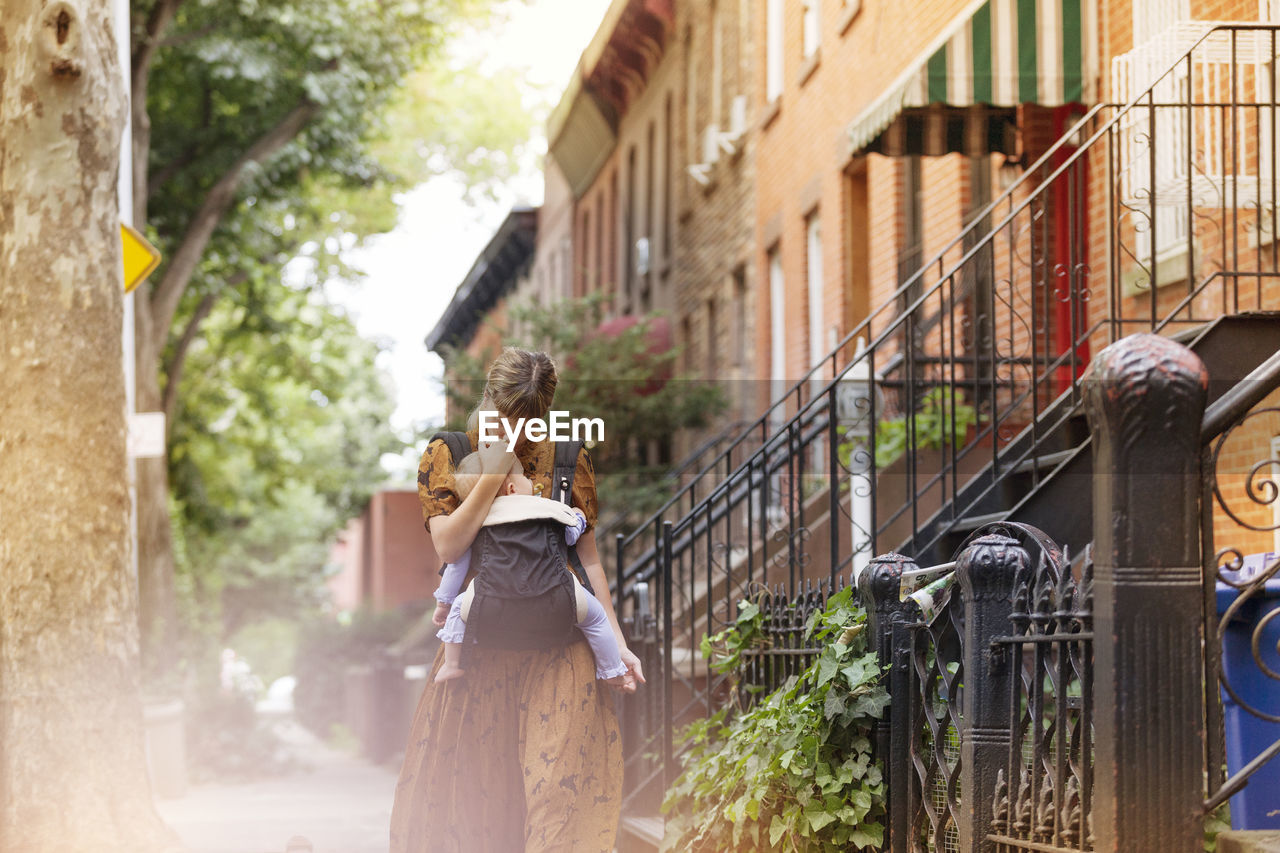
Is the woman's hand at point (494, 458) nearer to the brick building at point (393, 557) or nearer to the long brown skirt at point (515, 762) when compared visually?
the long brown skirt at point (515, 762)

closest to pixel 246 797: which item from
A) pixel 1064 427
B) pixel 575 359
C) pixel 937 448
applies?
pixel 575 359

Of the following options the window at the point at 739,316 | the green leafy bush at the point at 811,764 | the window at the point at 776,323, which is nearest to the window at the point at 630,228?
the window at the point at 739,316

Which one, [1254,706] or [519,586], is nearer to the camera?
[1254,706]

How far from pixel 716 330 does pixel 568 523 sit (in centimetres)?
1359

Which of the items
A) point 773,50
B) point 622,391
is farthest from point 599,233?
point 622,391

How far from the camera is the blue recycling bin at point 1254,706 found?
4016 mm

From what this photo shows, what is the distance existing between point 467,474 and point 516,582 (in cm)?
31

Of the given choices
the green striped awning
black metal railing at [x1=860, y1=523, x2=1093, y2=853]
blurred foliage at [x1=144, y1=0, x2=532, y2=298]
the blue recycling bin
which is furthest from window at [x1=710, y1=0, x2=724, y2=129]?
the blue recycling bin

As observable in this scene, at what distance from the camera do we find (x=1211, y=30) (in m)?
6.93

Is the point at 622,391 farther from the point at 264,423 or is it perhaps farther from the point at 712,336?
the point at 264,423

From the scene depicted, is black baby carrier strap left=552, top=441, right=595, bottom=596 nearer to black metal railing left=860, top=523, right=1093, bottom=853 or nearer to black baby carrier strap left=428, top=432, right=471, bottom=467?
black baby carrier strap left=428, top=432, right=471, bottom=467

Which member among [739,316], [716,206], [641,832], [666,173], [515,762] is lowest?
[641,832]

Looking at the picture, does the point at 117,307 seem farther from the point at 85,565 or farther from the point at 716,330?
the point at 716,330

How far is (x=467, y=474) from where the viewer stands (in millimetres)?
4328
